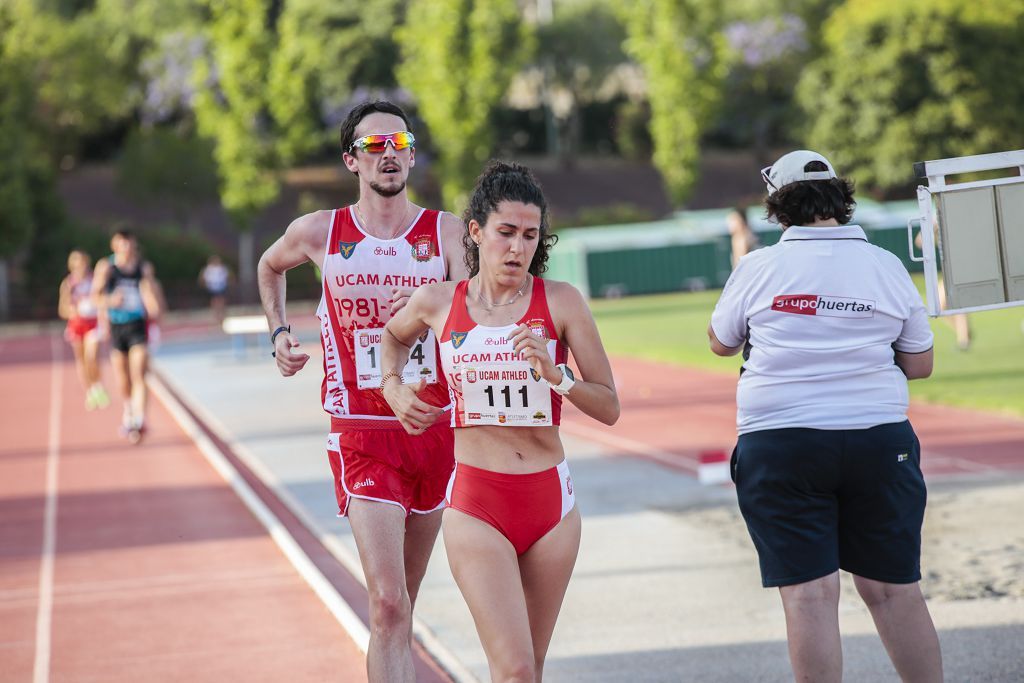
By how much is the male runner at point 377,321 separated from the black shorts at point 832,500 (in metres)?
1.26

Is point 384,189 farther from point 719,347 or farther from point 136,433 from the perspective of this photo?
point 136,433

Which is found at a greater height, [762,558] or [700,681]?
[762,558]

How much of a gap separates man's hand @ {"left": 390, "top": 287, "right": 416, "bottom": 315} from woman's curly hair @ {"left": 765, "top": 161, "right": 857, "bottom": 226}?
132 cm

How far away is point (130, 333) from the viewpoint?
51.3ft

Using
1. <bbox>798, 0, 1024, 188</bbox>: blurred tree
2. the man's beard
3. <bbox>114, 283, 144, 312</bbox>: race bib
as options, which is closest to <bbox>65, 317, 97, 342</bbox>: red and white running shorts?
<bbox>114, 283, 144, 312</bbox>: race bib

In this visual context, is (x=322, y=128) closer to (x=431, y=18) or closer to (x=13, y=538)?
(x=431, y=18)

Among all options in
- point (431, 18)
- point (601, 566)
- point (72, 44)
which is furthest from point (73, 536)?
point (72, 44)

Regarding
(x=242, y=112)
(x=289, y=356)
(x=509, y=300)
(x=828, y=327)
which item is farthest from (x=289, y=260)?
(x=242, y=112)

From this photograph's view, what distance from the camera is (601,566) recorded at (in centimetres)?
869

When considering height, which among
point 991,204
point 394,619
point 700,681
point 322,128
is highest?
point 322,128

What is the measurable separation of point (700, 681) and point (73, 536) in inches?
258

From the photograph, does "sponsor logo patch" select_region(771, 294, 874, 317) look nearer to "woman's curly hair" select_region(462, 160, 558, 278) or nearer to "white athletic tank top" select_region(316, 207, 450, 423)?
"woman's curly hair" select_region(462, 160, 558, 278)

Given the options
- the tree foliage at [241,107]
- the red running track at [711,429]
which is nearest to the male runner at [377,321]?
the red running track at [711,429]

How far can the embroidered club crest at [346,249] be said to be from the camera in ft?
17.4
